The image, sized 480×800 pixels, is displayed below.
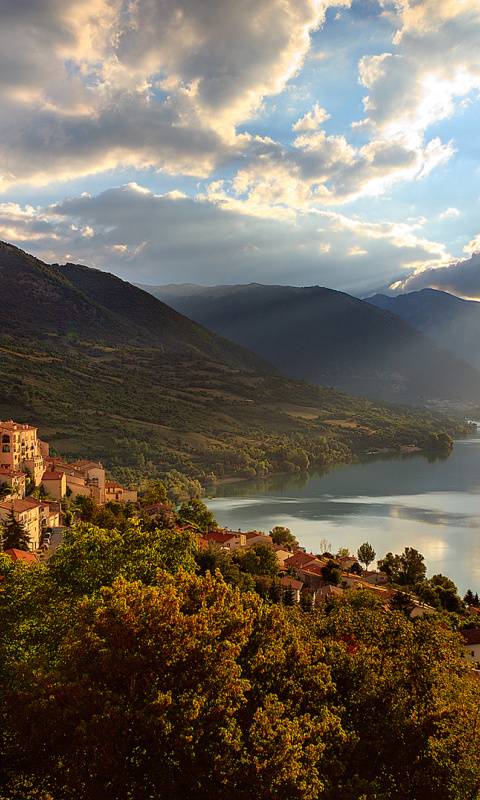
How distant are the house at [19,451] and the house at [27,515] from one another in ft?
24.0

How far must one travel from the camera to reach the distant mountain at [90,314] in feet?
433

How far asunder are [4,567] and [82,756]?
6148mm

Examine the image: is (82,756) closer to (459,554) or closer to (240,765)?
(240,765)

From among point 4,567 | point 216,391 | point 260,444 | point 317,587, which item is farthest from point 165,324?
point 4,567

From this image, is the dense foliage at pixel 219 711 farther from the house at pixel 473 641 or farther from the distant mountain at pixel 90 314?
the distant mountain at pixel 90 314

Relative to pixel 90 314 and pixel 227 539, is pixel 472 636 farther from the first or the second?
pixel 90 314

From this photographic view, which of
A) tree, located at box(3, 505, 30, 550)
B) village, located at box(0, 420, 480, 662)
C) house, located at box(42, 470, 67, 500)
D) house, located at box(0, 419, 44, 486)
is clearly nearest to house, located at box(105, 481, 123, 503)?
village, located at box(0, 420, 480, 662)

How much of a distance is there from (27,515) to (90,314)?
133 metres

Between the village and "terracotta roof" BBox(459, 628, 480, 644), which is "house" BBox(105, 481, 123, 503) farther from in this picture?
"terracotta roof" BBox(459, 628, 480, 644)

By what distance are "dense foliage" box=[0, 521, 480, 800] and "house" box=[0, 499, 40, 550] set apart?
634 inches

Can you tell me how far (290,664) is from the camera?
648cm

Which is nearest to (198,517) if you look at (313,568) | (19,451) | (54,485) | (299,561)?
(299,561)

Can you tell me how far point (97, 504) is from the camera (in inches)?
1337

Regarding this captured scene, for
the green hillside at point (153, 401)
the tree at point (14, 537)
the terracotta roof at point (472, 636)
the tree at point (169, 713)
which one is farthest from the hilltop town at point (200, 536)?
the green hillside at point (153, 401)
